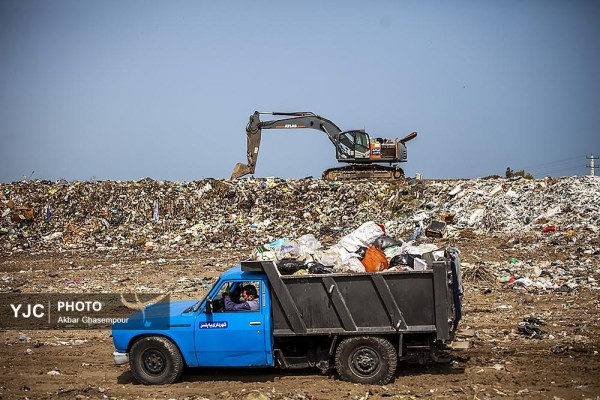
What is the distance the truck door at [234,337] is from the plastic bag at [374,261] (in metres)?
1.39

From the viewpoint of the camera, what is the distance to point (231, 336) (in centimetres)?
799

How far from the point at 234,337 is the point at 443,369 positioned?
288 centimetres

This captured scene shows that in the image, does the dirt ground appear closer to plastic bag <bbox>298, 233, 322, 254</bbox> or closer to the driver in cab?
the driver in cab

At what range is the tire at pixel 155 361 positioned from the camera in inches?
319

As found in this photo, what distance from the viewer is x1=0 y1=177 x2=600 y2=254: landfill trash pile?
21.3 m

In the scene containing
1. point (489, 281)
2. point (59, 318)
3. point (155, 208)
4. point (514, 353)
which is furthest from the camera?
point (155, 208)

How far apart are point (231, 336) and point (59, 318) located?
637 cm

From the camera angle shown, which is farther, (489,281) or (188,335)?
(489,281)

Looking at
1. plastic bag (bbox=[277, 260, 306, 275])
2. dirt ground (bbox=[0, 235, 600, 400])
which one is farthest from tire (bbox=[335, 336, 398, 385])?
plastic bag (bbox=[277, 260, 306, 275])

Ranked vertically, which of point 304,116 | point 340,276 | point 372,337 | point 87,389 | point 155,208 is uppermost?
point 304,116

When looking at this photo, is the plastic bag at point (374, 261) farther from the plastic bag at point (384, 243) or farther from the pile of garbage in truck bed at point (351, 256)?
the plastic bag at point (384, 243)

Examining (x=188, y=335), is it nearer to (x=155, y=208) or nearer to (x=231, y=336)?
(x=231, y=336)

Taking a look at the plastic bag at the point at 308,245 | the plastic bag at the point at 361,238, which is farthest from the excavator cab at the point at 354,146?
the plastic bag at the point at 308,245

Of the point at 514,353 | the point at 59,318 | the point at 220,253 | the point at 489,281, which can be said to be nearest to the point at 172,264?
the point at 220,253
